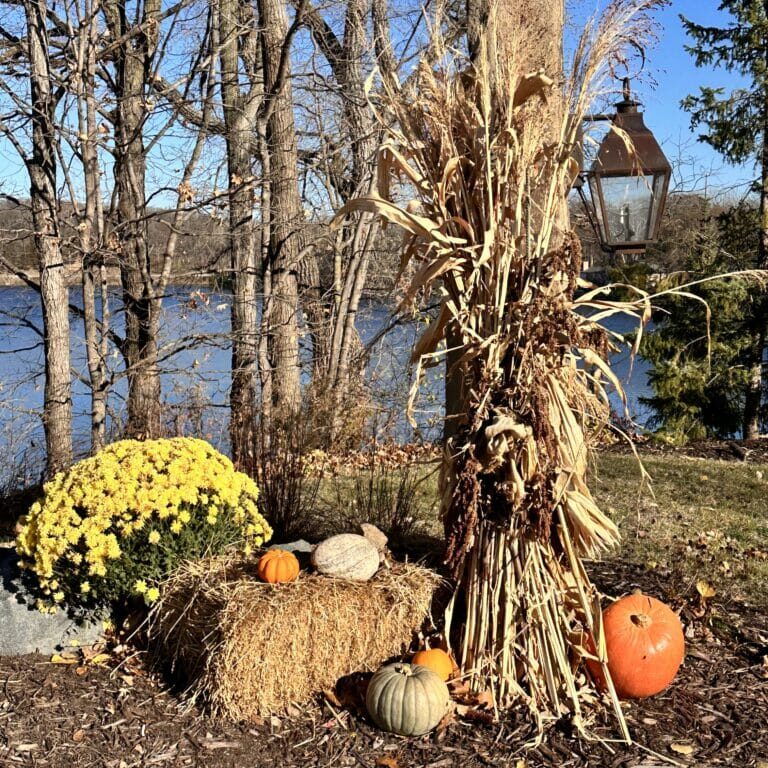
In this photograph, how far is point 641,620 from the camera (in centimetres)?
324

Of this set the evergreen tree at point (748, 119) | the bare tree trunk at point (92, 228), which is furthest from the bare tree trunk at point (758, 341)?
the bare tree trunk at point (92, 228)

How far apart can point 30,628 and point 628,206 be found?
11.3ft

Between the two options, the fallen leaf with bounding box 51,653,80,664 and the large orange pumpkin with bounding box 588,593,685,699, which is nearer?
the large orange pumpkin with bounding box 588,593,685,699

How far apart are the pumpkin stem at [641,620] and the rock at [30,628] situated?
2.52m

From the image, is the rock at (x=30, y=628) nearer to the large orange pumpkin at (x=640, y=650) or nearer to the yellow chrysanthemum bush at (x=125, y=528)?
the yellow chrysanthemum bush at (x=125, y=528)

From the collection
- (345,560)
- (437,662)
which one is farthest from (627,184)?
(437,662)

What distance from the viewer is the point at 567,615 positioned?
128 inches

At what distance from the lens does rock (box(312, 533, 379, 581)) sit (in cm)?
354

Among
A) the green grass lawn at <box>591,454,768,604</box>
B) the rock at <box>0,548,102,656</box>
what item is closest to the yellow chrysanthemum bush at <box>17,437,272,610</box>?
the rock at <box>0,548,102,656</box>

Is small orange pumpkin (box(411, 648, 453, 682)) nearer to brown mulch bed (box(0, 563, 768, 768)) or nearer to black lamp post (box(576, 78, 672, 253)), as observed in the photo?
Answer: brown mulch bed (box(0, 563, 768, 768))

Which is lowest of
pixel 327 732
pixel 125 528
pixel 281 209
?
pixel 327 732

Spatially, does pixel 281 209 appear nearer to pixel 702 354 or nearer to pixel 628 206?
pixel 628 206

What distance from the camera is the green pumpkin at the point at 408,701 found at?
2988 mm

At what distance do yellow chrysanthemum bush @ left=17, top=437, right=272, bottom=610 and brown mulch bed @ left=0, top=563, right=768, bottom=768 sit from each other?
1.30 feet
